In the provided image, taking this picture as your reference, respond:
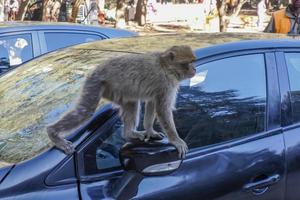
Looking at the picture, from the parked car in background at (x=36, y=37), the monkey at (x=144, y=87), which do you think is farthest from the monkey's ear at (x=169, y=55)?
the parked car in background at (x=36, y=37)

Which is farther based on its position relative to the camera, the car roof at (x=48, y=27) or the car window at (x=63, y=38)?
the car window at (x=63, y=38)

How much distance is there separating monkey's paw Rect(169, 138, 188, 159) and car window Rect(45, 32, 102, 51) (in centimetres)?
449

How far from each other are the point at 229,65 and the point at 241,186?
748 millimetres

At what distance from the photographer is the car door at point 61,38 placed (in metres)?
7.34

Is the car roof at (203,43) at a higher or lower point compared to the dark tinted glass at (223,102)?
higher

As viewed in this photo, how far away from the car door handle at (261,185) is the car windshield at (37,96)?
112cm

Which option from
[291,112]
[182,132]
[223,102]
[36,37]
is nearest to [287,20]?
[36,37]

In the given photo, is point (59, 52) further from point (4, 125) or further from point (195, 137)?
point (195, 137)

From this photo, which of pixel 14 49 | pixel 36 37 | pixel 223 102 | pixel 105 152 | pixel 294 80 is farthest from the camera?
pixel 36 37

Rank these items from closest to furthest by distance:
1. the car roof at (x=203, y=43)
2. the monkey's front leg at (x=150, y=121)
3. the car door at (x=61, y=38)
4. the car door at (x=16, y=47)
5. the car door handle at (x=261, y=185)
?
1. the monkey's front leg at (x=150, y=121)
2. the car door handle at (x=261, y=185)
3. the car roof at (x=203, y=43)
4. the car door at (x=16, y=47)
5. the car door at (x=61, y=38)

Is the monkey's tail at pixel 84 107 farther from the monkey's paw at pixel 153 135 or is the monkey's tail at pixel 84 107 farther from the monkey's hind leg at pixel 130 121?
the monkey's paw at pixel 153 135

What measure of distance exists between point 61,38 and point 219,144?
4422mm

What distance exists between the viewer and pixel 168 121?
3.16 metres

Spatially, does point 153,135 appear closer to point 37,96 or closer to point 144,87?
point 144,87
